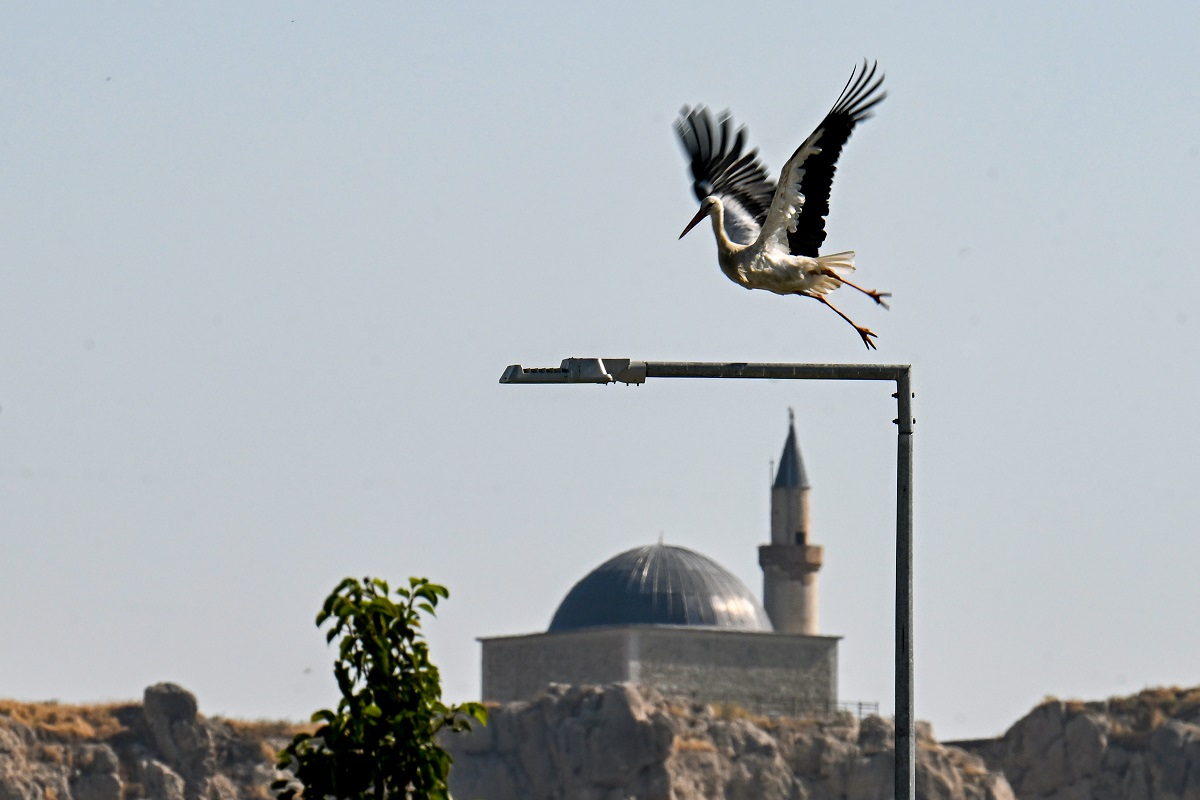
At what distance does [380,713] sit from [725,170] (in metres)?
9.01

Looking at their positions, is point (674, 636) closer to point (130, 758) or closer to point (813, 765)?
point (813, 765)

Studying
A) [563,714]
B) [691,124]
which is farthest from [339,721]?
[563,714]

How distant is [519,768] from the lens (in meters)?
97.5

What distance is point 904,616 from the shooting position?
14.5 meters

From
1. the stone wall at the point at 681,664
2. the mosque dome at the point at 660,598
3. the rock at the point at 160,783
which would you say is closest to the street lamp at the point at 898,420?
the rock at the point at 160,783

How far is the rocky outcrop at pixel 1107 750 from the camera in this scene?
98.2 metres

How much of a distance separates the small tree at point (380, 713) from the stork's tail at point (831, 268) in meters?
5.20

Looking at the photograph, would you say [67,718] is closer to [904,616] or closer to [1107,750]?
[1107,750]

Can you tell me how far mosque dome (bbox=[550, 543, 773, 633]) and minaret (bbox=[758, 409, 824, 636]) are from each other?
4562 millimetres

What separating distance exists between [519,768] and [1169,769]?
25646 mm

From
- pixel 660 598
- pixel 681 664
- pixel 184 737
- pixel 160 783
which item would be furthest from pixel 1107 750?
pixel 160 783

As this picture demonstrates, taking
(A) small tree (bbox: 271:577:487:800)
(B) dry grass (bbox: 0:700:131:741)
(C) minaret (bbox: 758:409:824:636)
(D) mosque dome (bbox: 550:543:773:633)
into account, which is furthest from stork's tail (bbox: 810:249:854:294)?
(C) minaret (bbox: 758:409:824:636)

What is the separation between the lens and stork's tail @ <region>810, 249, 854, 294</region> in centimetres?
1945

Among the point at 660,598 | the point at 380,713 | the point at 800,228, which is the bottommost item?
the point at 380,713
